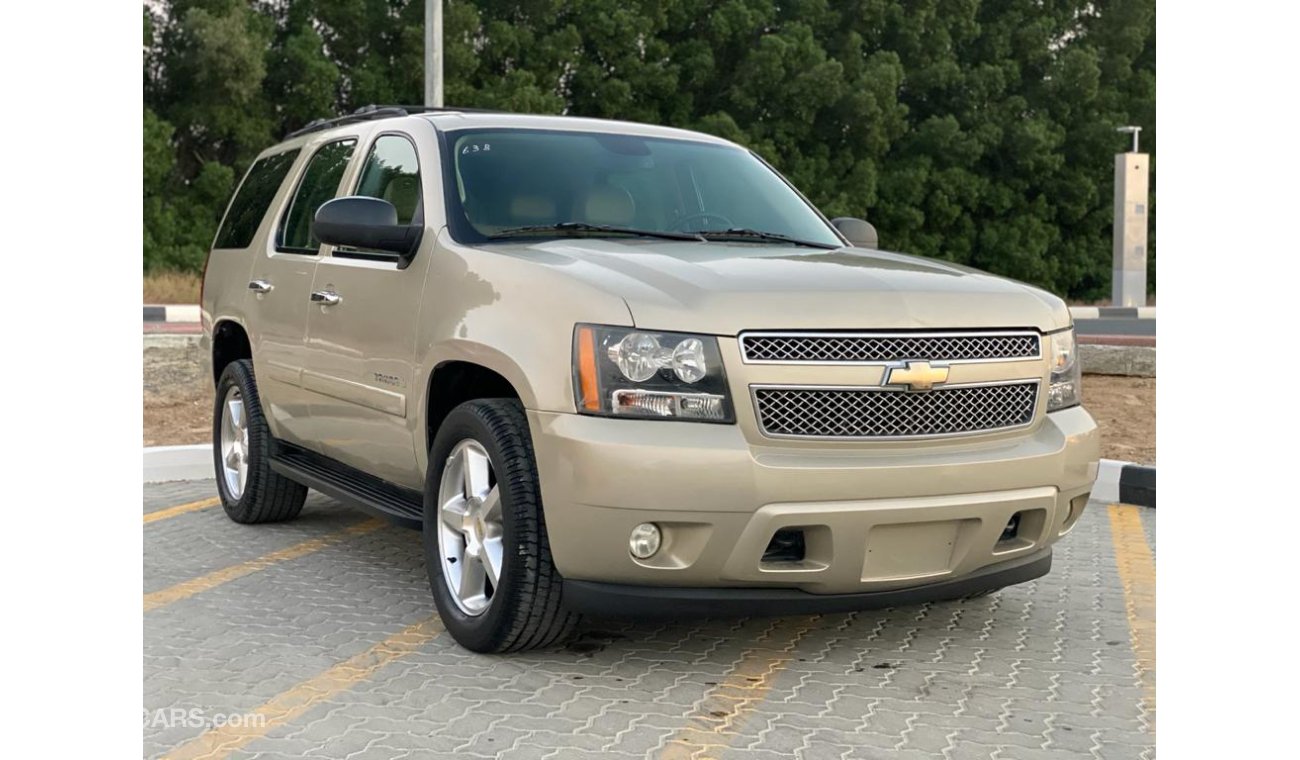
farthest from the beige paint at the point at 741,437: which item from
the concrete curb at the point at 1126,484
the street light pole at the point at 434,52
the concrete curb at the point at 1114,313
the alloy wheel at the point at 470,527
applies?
the concrete curb at the point at 1114,313

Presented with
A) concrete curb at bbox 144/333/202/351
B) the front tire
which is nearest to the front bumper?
the front tire

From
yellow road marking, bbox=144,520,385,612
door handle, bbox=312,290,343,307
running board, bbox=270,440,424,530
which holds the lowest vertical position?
yellow road marking, bbox=144,520,385,612

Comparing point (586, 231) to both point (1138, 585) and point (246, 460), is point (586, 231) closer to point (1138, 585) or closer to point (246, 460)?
point (246, 460)

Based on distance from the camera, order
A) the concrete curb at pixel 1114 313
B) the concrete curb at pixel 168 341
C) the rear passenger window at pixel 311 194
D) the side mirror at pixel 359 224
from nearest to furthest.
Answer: the side mirror at pixel 359 224, the rear passenger window at pixel 311 194, the concrete curb at pixel 168 341, the concrete curb at pixel 1114 313

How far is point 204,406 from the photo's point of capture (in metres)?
12.0

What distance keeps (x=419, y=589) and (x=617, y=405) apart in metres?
1.90

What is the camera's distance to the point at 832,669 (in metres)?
4.50

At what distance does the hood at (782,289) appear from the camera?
4051 mm

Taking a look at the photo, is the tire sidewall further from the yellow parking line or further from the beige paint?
the yellow parking line

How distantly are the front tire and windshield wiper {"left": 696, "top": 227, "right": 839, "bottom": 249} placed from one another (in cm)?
123

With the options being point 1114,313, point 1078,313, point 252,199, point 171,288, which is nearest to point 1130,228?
point 1114,313

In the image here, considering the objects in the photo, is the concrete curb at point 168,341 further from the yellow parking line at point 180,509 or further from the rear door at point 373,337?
the rear door at point 373,337

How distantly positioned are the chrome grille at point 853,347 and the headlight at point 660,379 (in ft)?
0.43

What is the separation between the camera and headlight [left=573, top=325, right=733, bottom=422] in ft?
13.1
